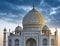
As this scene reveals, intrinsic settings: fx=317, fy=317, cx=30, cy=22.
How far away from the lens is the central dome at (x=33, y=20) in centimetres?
4828

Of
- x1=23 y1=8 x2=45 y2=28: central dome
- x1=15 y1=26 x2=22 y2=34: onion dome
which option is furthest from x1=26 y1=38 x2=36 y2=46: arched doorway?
x1=15 y1=26 x2=22 y2=34: onion dome

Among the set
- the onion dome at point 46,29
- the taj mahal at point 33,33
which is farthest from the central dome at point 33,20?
the onion dome at point 46,29

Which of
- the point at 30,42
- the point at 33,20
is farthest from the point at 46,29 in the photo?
the point at 30,42

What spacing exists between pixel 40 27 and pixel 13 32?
4672 mm

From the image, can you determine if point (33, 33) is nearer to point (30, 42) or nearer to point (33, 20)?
point (30, 42)

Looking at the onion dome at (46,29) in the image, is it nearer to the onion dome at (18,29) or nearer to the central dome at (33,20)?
the central dome at (33,20)

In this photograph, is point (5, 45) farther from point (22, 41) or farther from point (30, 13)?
point (30, 13)

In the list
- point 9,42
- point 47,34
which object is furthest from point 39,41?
point 9,42

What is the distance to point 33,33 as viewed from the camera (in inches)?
1825

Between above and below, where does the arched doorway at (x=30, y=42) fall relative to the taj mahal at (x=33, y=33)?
below

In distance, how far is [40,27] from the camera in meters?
48.5

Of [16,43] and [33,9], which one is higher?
[33,9]

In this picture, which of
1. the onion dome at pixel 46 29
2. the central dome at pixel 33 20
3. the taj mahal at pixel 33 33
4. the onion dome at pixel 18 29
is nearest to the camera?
the taj mahal at pixel 33 33

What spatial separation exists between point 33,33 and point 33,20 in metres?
2.84
